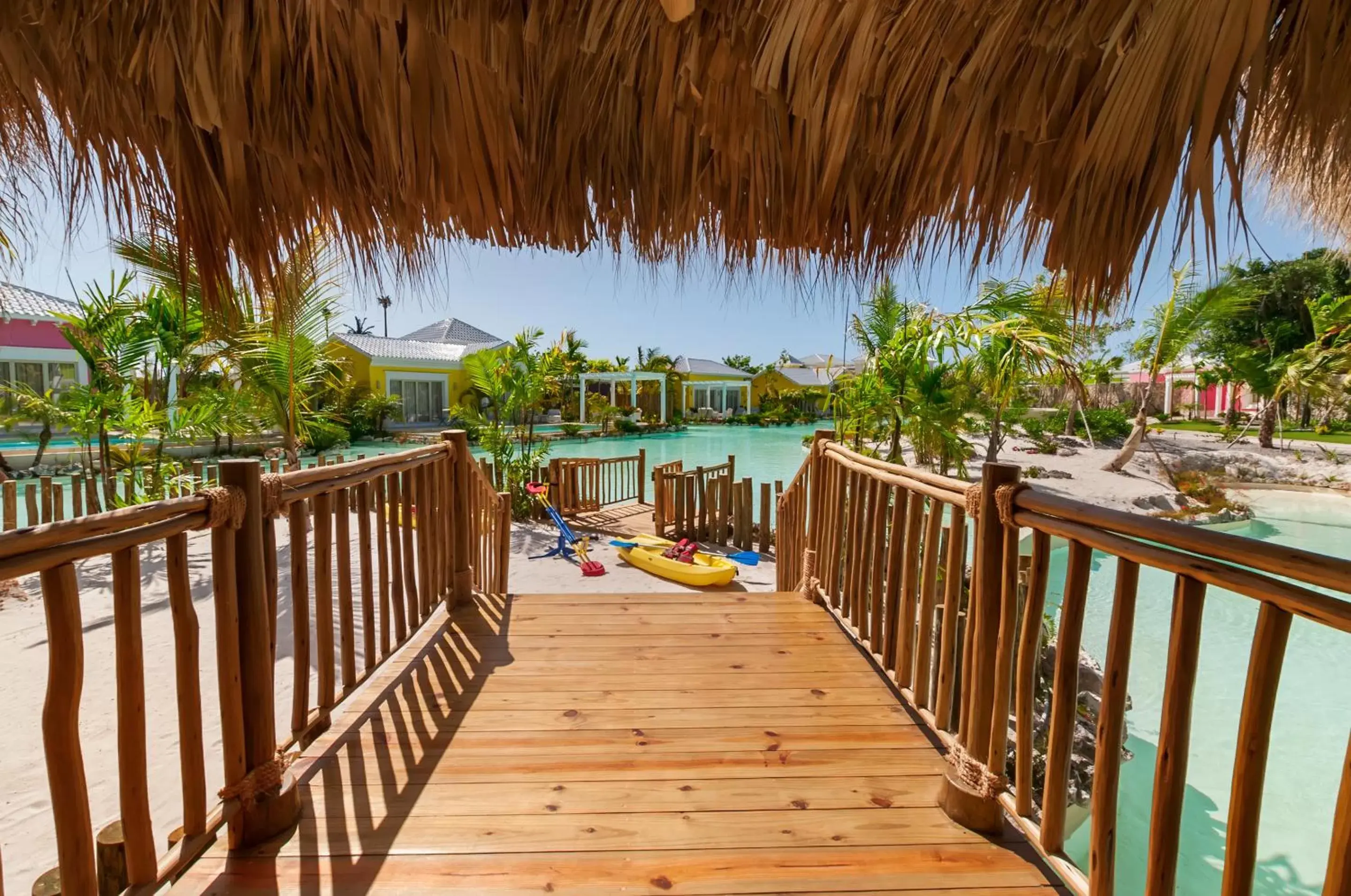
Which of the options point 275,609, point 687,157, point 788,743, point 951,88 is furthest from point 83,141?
point 788,743

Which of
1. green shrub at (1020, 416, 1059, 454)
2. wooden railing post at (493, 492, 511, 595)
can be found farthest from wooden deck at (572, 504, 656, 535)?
green shrub at (1020, 416, 1059, 454)

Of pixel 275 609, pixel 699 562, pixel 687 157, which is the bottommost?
pixel 699 562

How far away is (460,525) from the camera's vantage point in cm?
354

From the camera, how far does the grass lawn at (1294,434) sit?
18.2m

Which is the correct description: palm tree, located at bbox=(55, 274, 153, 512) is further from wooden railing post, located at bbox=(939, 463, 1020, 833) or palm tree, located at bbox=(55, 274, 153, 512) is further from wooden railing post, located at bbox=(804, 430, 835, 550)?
wooden railing post, located at bbox=(939, 463, 1020, 833)

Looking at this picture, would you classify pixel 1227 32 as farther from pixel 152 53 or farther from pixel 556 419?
pixel 556 419

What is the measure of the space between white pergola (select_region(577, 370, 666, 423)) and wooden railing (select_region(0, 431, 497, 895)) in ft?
72.8

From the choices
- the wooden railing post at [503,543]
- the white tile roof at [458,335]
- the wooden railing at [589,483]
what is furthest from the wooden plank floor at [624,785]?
the white tile roof at [458,335]

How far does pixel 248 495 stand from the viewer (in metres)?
1.64

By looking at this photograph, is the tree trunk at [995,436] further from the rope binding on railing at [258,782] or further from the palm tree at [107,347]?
the palm tree at [107,347]

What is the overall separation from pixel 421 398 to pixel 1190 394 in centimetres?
3899

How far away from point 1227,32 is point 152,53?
2.65 metres

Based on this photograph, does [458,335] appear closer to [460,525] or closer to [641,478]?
[641,478]

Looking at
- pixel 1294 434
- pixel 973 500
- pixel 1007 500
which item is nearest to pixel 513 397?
pixel 973 500
